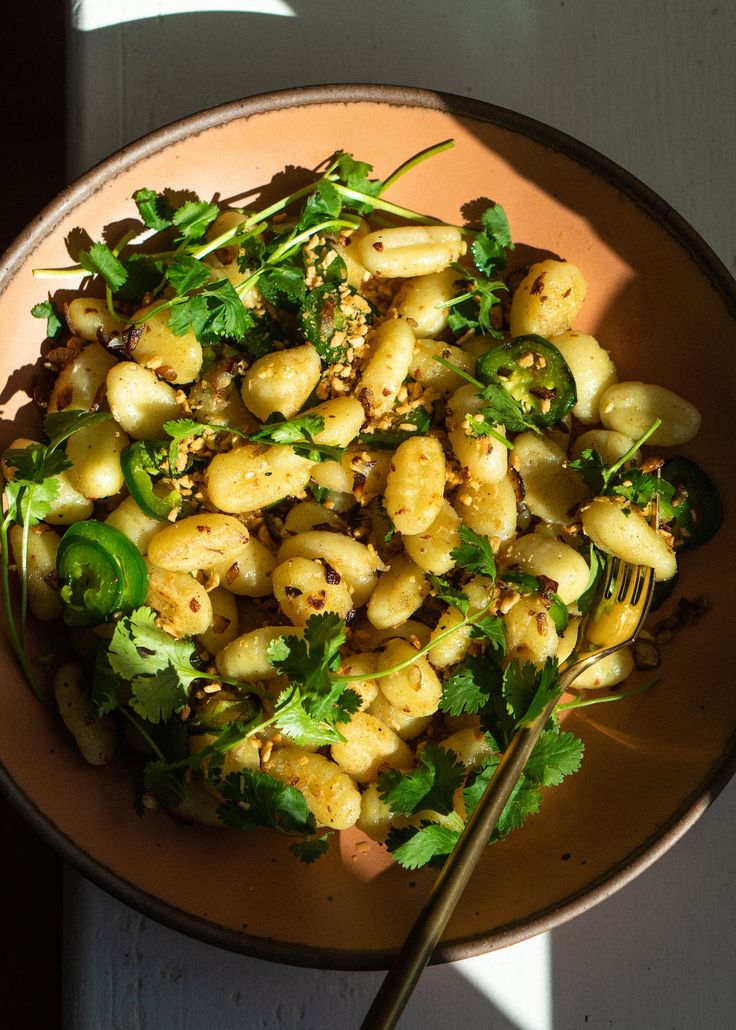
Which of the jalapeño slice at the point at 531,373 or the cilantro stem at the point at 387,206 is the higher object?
the cilantro stem at the point at 387,206

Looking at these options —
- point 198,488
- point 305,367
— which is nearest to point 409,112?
point 305,367

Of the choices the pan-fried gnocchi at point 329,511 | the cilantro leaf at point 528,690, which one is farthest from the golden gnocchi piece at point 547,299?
the cilantro leaf at point 528,690

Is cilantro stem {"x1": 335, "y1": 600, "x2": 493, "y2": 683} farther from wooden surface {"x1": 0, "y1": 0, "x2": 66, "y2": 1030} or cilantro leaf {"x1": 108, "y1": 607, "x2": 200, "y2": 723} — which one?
wooden surface {"x1": 0, "y1": 0, "x2": 66, "y2": 1030}

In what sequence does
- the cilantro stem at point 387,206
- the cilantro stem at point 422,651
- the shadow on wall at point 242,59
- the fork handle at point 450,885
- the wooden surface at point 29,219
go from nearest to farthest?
1. the fork handle at point 450,885
2. the cilantro stem at point 422,651
3. the cilantro stem at point 387,206
4. the shadow on wall at point 242,59
5. the wooden surface at point 29,219

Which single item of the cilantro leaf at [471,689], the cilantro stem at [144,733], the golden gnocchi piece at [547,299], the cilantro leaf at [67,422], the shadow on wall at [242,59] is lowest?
the cilantro leaf at [471,689]

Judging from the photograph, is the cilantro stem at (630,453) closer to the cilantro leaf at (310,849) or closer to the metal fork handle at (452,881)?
the metal fork handle at (452,881)

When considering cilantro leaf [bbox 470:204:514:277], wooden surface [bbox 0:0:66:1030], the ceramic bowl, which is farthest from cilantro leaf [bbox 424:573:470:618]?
wooden surface [bbox 0:0:66:1030]

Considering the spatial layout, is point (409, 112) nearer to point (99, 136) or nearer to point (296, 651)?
point (99, 136)
